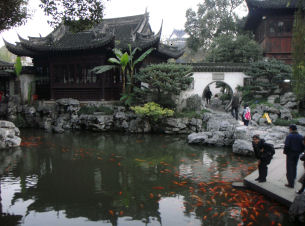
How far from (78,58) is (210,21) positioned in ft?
49.2

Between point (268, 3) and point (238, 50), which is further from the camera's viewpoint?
point (238, 50)

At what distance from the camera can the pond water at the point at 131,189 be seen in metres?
4.75

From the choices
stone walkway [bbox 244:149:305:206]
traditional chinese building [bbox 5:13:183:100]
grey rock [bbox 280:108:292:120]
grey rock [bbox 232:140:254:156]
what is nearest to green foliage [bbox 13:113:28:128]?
traditional chinese building [bbox 5:13:183:100]

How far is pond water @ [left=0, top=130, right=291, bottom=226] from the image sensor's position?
475 cm

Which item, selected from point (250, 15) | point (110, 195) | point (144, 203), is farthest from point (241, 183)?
point (250, 15)

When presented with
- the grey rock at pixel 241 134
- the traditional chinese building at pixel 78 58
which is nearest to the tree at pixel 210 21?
the traditional chinese building at pixel 78 58

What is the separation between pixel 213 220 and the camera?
4.64 m

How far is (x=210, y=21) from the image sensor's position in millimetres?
26656

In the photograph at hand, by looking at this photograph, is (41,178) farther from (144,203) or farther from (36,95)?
(36,95)

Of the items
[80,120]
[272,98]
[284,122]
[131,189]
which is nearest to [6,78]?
[80,120]

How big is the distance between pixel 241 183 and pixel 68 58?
13.6 m

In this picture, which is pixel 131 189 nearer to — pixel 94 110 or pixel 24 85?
pixel 94 110

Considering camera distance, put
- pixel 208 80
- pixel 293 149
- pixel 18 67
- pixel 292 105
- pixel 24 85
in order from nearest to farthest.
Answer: pixel 293 149, pixel 292 105, pixel 18 67, pixel 208 80, pixel 24 85

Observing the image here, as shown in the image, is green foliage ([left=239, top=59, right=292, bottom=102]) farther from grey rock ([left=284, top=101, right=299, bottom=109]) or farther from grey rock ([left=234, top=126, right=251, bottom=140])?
grey rock ([left=234, top=126, right=251, bottom=140])
